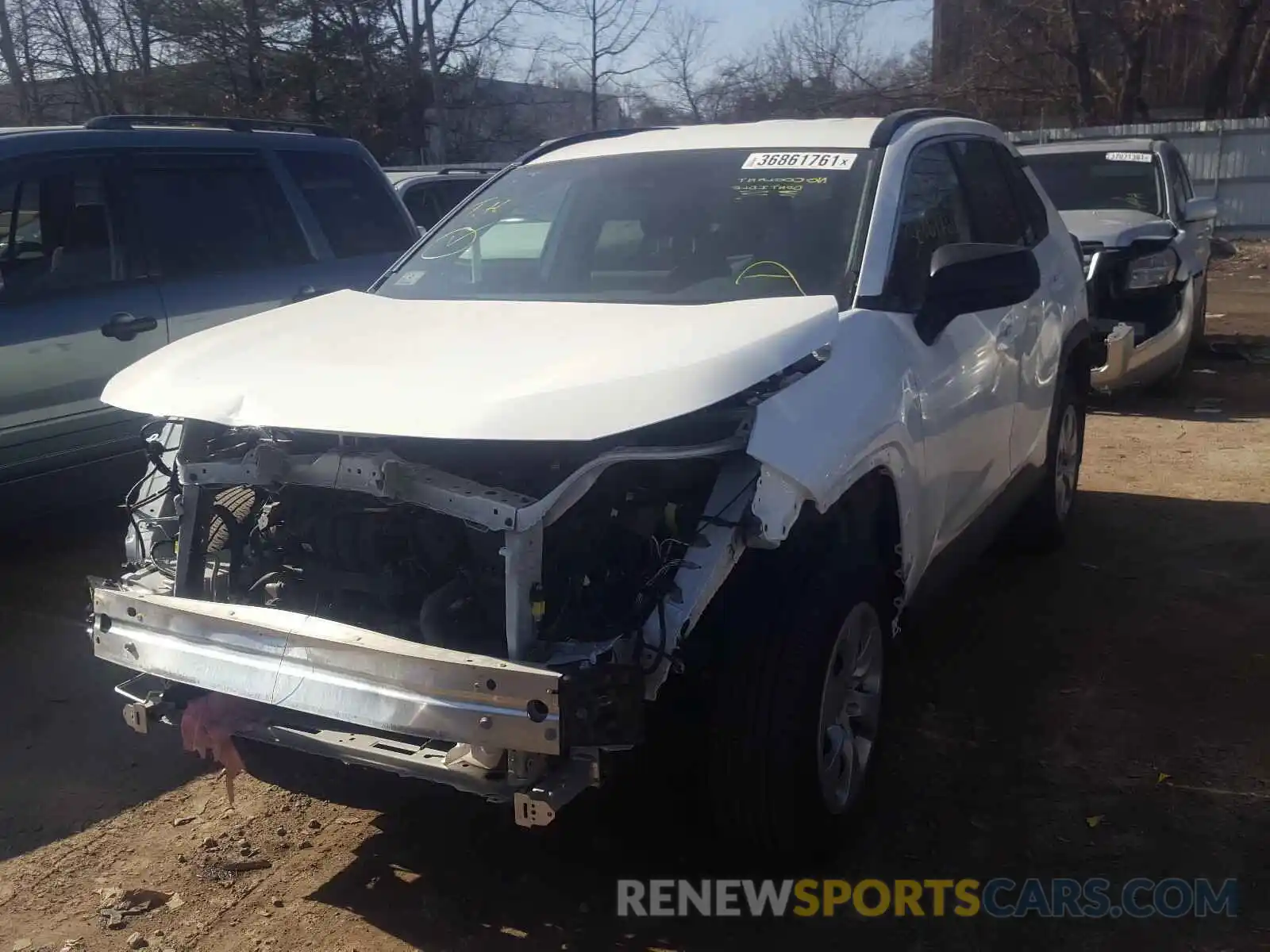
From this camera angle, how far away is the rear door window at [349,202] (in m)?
6.86

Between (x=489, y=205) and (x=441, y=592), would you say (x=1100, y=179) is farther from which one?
(x=441, y=592)

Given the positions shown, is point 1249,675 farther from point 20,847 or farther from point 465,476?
point 20,847

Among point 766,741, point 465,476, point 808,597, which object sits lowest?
point 766,741

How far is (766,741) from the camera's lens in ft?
9.20

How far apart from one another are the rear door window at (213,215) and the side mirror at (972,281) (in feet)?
13.2

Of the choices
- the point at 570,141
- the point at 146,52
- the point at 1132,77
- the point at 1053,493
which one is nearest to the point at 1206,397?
the point at 1053,493

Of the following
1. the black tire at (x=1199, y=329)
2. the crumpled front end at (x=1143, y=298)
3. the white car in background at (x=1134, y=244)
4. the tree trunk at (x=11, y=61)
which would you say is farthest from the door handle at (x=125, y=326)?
the tree trunk at (x=11, y=61)

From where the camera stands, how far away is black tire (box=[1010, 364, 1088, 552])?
5316mm

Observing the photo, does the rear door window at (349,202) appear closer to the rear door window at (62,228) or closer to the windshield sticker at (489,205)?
the rear door window at (62,228)

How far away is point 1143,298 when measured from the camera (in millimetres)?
8852

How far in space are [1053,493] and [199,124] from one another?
191 inches


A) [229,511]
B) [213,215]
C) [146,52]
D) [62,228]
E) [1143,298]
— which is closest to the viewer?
[229,511]

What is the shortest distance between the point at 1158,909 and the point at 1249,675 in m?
1.60

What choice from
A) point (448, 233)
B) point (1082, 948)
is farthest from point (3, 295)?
point (1082, 948)
